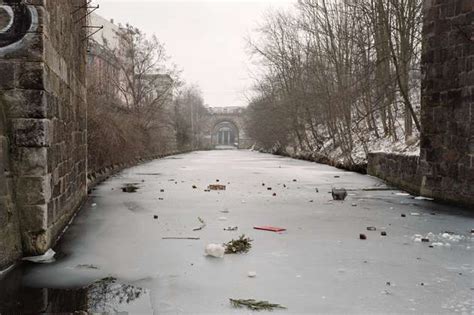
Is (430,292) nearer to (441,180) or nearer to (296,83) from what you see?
(441,180)

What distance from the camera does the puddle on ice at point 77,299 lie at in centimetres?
352

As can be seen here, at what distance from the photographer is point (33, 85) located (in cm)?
494

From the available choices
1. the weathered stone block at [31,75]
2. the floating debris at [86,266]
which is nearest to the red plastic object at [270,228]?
the floating debris at [86,266]

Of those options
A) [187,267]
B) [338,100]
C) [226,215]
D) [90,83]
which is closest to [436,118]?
[226,215]

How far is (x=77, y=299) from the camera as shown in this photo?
376 cm

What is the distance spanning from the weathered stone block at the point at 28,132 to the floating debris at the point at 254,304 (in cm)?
254

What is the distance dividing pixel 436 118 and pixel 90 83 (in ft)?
36.6

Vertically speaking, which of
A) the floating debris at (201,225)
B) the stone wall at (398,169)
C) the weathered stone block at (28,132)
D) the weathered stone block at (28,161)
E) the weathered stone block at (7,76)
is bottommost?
the floating debris at (201,225)

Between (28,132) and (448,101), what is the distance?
24.2 ft

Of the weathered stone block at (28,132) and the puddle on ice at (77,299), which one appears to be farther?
the weathered stone block at (28,132)

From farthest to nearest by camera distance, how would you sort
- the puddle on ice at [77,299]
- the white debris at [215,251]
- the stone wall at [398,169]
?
the stone wall at [398,169] → the white debris at [215,251] → the puddle on ice at [77,299]

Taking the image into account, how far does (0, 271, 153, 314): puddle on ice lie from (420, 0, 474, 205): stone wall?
6776mm

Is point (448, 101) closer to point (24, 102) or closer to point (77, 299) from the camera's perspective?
point (24, 102)

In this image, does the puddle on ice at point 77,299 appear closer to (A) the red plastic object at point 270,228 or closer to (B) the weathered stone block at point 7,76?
(B) the weathered stone block at point 7,76
